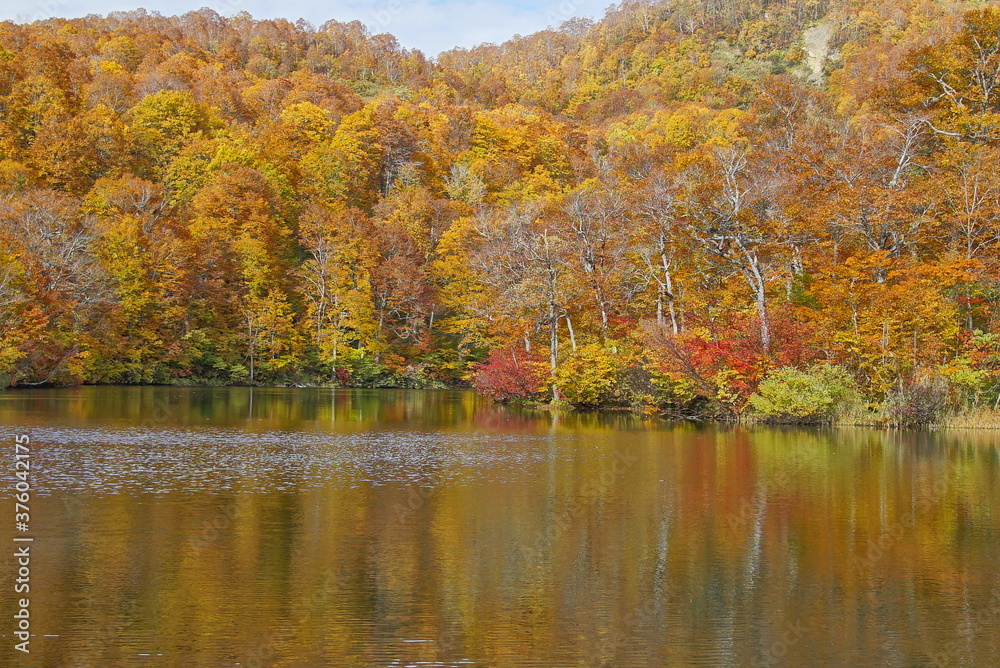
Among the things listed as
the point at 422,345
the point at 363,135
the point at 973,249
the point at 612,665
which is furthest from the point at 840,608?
the point at 363,135

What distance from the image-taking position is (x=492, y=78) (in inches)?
4343

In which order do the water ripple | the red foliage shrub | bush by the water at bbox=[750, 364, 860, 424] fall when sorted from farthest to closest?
the red foliage shrub → bush by the water at bbox=[750, 364, 860, 424] → the water ripple

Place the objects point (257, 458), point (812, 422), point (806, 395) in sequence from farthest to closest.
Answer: point (812, 422) < point (806, 395) < point (257, 458)

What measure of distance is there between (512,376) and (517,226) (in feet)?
21.4

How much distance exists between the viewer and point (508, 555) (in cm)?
1076

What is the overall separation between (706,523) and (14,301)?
34.7m

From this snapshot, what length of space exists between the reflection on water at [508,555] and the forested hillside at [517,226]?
28.0 ft

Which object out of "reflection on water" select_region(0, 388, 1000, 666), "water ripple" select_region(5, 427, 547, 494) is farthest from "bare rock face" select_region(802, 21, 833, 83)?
"reflection on water" select_region(0, 388, 1000, 666)

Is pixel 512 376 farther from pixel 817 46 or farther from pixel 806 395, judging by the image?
pixel 817 46

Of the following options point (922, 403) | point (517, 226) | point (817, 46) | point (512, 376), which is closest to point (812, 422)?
point (922, 403)

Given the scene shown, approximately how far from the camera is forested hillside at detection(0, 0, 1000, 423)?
2880cm

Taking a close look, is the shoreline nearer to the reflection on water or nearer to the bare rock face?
the reflection on water

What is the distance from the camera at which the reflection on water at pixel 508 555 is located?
7.68 metres

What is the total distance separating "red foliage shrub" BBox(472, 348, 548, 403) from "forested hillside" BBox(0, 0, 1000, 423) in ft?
0.53
